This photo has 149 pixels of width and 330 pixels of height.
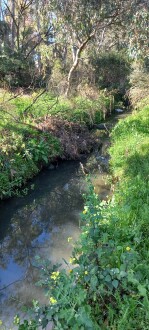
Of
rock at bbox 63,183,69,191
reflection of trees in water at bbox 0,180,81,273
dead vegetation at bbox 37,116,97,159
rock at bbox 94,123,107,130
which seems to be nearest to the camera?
reflection of trees in water at bbox 0,180,81,273

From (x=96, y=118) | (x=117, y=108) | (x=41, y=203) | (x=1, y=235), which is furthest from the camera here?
(x=117, y=108)

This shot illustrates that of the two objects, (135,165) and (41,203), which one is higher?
(135,165)

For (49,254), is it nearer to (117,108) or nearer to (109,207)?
(109,207)

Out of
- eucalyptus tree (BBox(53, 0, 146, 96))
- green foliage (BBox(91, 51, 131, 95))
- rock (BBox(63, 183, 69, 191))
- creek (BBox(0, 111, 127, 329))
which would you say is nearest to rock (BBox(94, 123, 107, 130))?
eucalyptus tree (BBox(53, 0, 146, 96))

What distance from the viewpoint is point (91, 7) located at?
11.7m

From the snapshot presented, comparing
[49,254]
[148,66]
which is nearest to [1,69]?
[148,66]

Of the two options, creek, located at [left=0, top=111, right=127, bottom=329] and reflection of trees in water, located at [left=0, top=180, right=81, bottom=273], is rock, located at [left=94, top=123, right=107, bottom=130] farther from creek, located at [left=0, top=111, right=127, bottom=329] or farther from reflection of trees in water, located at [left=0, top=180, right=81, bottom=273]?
reflection of trees in water, located at [left=0, top=180, right=81, bottom=273]

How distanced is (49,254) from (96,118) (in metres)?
9.67

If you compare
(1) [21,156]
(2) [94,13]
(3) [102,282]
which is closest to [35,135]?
(1) [21,156]

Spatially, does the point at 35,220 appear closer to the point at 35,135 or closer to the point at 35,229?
the point at 35,229

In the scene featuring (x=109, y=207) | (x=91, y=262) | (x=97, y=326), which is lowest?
(x=97, y=326)

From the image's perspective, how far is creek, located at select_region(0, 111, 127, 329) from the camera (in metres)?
4.46

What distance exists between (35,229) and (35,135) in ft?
12.6

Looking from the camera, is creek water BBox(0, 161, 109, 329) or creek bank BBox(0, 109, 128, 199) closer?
creek water BBox(0, 161, 109, 329)
